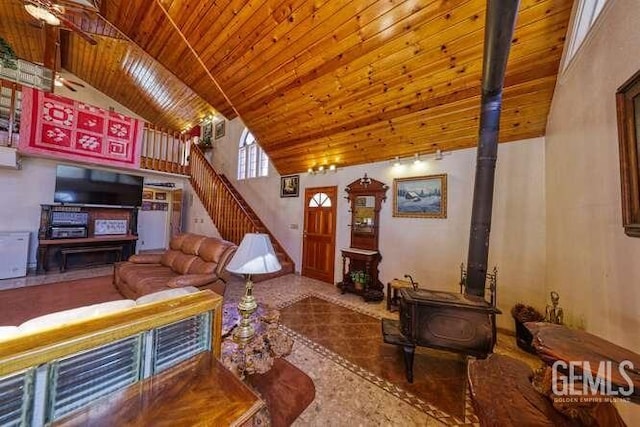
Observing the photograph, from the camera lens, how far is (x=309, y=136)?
13.9ft

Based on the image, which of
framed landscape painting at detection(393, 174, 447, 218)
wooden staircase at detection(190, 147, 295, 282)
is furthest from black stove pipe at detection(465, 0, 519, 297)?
wooden staircase at detection(190, 147, 295, 282)

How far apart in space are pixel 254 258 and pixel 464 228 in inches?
119

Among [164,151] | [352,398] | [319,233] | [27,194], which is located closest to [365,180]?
[319,233]

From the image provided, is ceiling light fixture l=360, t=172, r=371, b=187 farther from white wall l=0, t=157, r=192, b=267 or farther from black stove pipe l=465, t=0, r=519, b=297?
white wall l=0, t=157, r=192, b=267

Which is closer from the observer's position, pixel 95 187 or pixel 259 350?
pixel 259 350

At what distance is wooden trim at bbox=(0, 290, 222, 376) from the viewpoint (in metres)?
0.66

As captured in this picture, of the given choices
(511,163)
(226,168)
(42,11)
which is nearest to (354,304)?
(511,163)

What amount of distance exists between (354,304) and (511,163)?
9.69 feet

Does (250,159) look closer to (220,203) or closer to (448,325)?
(220,203)

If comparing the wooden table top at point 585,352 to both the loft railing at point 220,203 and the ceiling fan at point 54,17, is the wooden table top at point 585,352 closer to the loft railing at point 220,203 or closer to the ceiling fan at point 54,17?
the loft railing at point 220,203

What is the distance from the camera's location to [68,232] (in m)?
4.81

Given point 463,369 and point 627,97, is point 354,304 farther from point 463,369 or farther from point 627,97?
point 627,97

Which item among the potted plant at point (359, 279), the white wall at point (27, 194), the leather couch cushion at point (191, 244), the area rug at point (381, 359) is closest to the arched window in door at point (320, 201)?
the potted plant at point (359, 279)

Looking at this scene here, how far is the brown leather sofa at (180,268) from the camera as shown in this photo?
276 centimetres
